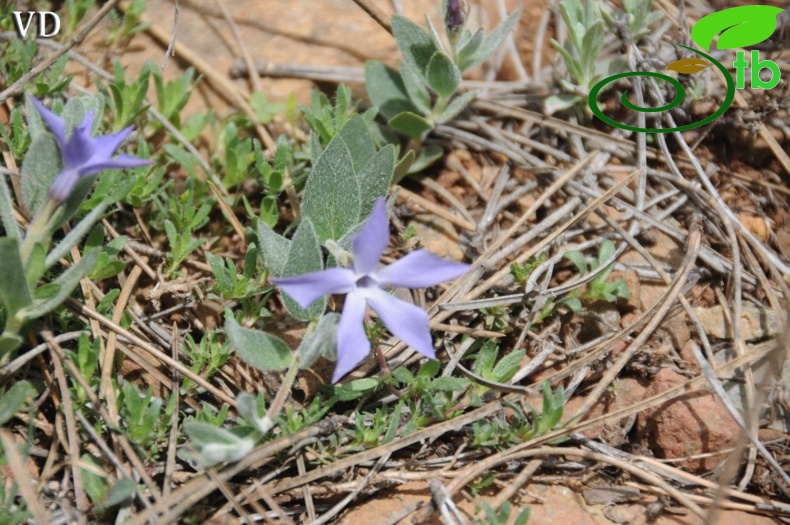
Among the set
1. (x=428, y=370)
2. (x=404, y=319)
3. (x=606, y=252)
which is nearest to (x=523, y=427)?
(x=428, y=370)

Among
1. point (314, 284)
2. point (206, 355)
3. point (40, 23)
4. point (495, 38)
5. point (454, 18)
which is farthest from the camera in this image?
point (40, 23)

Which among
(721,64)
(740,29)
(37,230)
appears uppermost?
(740,29)

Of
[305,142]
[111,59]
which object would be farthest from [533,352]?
[111,59]

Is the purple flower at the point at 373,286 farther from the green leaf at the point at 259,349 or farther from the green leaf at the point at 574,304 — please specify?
the green leaf at the point at 574,304

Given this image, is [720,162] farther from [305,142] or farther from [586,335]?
[305,142]

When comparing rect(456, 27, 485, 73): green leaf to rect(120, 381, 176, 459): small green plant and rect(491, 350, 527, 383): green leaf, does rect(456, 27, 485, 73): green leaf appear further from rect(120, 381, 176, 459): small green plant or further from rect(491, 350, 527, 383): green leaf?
rect(120, 381, 176, 459): small green plant

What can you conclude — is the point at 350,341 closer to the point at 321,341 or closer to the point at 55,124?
the point at 321,341

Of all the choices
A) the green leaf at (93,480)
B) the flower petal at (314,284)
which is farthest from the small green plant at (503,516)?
the green leaf at (93,480)
